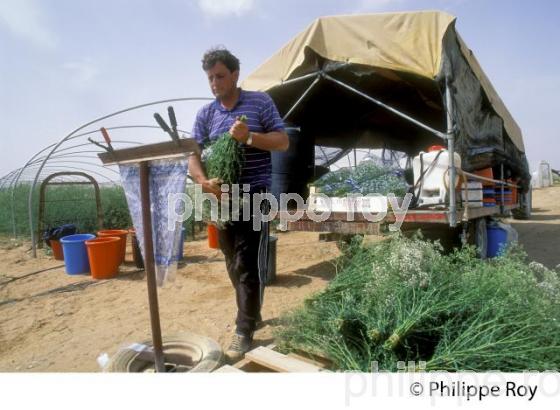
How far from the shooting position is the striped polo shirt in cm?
259

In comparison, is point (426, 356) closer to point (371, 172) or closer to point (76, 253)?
point (371, 172)

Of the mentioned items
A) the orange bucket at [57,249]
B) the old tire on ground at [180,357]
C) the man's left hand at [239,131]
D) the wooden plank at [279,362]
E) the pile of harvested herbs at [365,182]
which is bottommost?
the old tire on ground at [180,357]

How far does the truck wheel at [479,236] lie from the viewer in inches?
185

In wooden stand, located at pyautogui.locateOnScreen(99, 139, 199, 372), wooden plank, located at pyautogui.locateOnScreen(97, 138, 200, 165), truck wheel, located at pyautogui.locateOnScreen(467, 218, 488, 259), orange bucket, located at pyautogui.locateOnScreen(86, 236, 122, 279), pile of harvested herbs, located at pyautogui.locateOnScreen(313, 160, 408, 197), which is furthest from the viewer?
orange bucket, located at pyautogui.locateOnScreen(86, 236, 122, 279)

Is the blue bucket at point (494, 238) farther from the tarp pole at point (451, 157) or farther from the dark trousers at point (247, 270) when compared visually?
the dark trousers at point (247, 270)

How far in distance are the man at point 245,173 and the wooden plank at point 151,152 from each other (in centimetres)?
48

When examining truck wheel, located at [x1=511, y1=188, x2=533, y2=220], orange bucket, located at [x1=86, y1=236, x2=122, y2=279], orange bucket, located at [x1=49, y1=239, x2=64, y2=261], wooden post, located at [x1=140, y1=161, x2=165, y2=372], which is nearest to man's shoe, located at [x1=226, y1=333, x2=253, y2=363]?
wooden post, located at [x1=140, y1=161, x2=165, y2=372]

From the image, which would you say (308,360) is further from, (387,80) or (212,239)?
(387,80)

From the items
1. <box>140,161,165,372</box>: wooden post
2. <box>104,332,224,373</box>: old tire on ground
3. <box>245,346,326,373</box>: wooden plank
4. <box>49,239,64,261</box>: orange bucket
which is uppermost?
<box>140,161,165,372</box>: wooden post

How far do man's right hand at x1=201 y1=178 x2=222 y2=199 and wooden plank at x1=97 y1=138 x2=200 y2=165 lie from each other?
50 centimetres

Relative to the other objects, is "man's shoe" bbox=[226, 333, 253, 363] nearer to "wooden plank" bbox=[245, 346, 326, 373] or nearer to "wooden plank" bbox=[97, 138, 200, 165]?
"wooden plank" bbox=[245, 346, 326, 373]

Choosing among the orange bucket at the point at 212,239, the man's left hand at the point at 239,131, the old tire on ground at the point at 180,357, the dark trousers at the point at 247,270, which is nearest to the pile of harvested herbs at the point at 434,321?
the dark trousers at the point at 247,270

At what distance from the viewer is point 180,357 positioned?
7.98ft

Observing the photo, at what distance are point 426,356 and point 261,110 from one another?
73.8 inches
